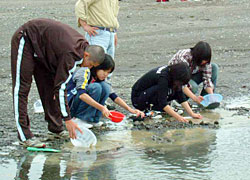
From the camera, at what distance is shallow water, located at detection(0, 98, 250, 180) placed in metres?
4.58

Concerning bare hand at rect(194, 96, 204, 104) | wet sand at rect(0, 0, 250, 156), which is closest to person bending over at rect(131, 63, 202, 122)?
bare hand at rect(194, 96, 204, 104)

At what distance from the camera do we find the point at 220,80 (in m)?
8.77

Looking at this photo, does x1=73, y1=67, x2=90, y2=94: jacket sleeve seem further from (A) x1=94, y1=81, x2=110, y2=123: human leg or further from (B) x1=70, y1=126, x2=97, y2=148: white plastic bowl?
(B) x1=70, y1=126, x2=97, y2=148: white plastic bowl

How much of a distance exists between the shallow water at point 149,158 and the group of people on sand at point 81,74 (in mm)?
268

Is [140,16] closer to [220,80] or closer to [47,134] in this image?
[220,80]

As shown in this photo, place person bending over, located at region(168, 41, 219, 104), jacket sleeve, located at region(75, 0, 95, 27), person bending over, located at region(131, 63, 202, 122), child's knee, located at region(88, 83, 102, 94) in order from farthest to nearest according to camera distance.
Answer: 1. jacket sleeve, located at region(75, 0, 95, 27)
2. person bending over, located at region(168, 41, 219, 104)
3. person bending over, located at region(131, 63, 202, 122)
4. child's knee, located at region(88, 83, 102, 94)

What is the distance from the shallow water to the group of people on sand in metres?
0.27

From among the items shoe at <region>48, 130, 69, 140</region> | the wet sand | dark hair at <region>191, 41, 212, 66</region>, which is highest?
dark hair at <region>191, 41, 212, 66</region>

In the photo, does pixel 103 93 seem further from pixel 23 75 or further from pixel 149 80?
pixel 23 75

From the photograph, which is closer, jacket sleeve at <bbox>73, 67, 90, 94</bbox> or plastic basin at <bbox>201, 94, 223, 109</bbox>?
jacket sleeve at <bbox>73, 67, 90, 94</bbox>

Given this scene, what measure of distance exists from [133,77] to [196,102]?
2.31 meters

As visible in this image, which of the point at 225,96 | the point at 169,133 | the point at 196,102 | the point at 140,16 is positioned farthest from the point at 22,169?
the point at 140,16

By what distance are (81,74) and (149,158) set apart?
1.28 metres

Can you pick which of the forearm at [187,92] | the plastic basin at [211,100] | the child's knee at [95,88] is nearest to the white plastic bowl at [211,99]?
the plastic basin at [211,100]
